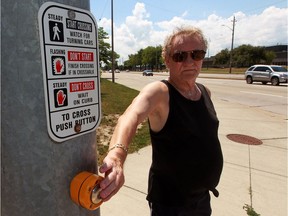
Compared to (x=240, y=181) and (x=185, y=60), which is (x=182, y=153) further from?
(x=240, y=181)

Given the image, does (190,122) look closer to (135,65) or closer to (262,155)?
(262,155)

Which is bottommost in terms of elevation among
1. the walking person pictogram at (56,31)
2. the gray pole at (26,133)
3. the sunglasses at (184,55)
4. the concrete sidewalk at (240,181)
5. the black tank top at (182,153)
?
the concrete sidewalk at (240,181)

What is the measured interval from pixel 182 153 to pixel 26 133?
115cm

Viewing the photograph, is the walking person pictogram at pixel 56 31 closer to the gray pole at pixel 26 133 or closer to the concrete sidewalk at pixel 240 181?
the gray pole at pixel 26 133

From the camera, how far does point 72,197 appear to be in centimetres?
95

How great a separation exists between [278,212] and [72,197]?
120 inches

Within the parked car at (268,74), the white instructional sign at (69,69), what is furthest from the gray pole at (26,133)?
the parked car at (268,74)

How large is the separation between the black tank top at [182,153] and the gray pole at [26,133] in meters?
0.96

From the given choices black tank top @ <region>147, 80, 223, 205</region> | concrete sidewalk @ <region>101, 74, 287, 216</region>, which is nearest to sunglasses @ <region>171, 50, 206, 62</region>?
black tank top @ <region>147, 80, 223, 205</region>

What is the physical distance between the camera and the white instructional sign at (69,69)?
2.85 feet

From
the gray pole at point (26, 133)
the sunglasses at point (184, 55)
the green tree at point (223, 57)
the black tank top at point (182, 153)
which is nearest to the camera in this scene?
the gray pole at point (26, 133)

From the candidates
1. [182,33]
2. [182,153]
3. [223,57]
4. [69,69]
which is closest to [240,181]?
[182,153]

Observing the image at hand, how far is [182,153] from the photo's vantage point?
5.98ft

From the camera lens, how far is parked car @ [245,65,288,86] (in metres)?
21.7
